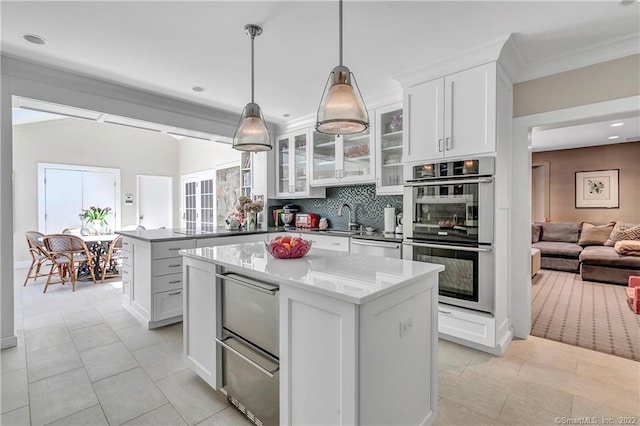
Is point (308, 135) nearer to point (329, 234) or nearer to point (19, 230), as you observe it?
point (329, 234)

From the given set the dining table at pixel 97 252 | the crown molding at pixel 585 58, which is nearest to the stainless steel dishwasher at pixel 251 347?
the crown molding at pixel 585 58

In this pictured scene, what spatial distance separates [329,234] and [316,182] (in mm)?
872

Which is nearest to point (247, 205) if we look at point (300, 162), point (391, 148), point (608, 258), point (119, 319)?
point (300, 162)

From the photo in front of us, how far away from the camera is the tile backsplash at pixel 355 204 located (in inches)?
160

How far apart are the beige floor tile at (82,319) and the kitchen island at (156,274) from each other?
0.31 metres

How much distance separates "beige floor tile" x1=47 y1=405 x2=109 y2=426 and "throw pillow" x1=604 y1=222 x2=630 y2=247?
7.65 metres

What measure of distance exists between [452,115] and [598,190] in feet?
19.3

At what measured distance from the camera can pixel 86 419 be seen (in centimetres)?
183

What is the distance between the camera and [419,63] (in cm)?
278

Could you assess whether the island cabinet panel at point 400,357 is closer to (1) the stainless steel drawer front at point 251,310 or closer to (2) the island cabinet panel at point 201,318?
(1) the stainless steel drawer front at point 251,310

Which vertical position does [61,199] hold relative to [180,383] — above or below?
above

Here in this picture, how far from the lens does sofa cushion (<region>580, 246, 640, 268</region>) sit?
479cm

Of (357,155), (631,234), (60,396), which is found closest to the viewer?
(60,396)

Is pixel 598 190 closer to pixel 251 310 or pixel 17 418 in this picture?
pixel 251 310
